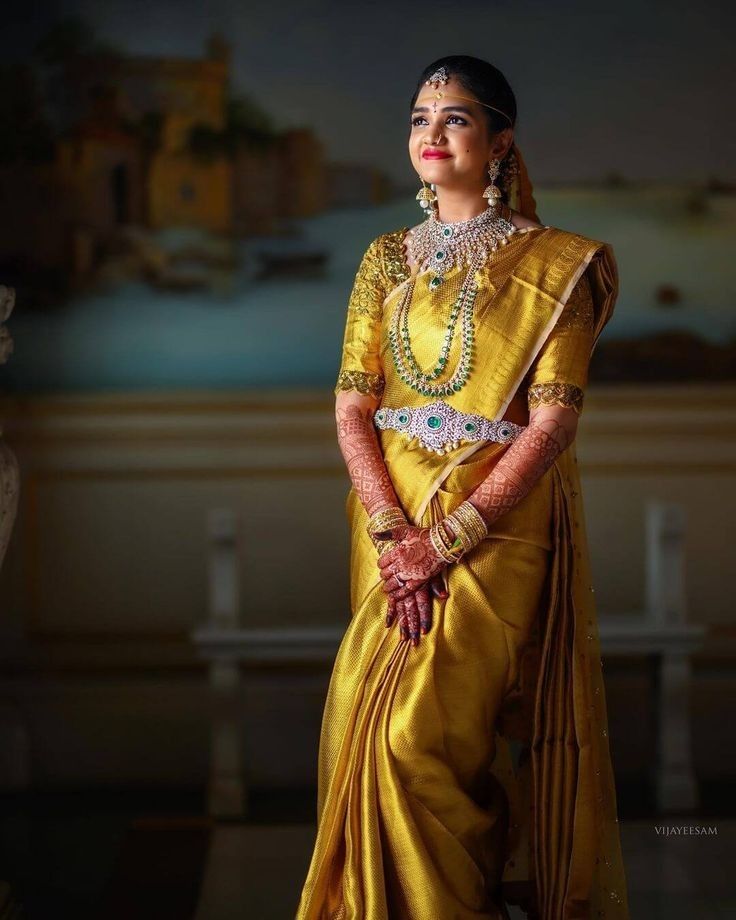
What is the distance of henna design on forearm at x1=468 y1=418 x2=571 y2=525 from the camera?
221 cm

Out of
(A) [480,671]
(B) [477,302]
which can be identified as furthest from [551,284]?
(A) [480,671]

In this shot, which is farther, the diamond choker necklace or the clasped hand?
the diamond choker necklace

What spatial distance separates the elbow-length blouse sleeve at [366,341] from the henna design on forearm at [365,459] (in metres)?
0.05

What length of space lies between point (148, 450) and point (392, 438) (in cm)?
173

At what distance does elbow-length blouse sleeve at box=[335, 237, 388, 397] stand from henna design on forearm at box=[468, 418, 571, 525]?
0.30 meters

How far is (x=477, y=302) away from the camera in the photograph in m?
2.28

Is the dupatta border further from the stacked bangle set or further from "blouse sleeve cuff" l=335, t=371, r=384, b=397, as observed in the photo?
"blouse sleeve cuff" l=335, t=371, r=384, b=397

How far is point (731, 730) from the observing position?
3912 millimetres

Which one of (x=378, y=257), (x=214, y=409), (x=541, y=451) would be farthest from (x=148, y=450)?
(x=541, y=451)

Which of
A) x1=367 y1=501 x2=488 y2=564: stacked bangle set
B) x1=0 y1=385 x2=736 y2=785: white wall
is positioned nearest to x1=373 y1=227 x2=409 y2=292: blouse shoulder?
x1=367 y1=501 x2=488 y2=564: stacked bangle set

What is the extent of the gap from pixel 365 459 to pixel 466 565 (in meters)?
0.26

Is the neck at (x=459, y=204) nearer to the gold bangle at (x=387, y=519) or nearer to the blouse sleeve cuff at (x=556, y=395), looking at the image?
the blouse sleeve cuff at (x=556, y=395)

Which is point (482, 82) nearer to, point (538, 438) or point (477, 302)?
point (477, 302)

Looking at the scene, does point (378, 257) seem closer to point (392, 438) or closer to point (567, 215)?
point (392, 438)
